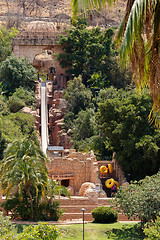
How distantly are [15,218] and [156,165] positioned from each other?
48.6ft

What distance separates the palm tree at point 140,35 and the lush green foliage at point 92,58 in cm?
4532

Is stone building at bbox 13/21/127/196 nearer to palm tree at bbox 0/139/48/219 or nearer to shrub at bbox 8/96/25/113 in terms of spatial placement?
shrub at bbox 8/96/25/113

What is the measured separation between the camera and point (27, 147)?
27734 millimetres

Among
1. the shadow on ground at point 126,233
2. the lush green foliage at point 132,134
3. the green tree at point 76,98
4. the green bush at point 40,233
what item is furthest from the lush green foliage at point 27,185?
the green tree at point 76,98

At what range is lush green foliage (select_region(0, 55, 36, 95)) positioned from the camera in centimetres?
5172

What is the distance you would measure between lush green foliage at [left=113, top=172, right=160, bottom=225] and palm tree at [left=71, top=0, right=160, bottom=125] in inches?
669

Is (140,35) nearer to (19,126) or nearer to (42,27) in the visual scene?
(19,126)

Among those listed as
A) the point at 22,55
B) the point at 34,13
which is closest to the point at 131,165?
the point at 22,55

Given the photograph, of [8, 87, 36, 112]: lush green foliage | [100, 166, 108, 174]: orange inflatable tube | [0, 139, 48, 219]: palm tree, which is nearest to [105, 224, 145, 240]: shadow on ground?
[0, 139, 48, 219]: palm tree

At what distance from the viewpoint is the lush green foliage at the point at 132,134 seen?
3816cm

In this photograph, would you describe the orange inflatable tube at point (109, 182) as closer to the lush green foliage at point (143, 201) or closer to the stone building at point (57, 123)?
the stone building at point (57, 123)

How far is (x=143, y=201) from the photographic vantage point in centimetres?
2520

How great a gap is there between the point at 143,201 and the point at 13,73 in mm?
29725

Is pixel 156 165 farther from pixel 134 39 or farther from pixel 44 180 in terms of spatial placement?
pixel 134 39
